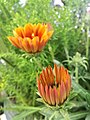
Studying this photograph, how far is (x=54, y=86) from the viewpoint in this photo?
354 mm

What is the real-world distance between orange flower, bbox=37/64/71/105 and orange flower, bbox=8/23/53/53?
0.06 metres

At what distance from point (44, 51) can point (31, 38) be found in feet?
0.35

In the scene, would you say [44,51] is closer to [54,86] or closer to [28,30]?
[28,30]

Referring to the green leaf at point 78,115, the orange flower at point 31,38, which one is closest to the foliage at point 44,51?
the green leaf at point 78,115

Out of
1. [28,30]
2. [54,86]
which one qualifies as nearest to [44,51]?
[28,30]

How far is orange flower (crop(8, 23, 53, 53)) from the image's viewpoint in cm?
42

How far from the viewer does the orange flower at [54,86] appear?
1.14ft

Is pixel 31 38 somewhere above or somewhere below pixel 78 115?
above

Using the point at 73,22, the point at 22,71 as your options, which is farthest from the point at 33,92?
the point at 73,22

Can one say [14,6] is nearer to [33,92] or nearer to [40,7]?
[40,7]

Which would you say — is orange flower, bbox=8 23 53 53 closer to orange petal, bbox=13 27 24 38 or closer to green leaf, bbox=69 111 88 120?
orange petal, bbox=13 27 24 38

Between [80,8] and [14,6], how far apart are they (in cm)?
13

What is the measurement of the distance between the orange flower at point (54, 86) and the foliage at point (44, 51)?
18 cm

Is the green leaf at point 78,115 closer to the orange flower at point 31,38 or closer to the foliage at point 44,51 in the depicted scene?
the foliage at point 44,51
